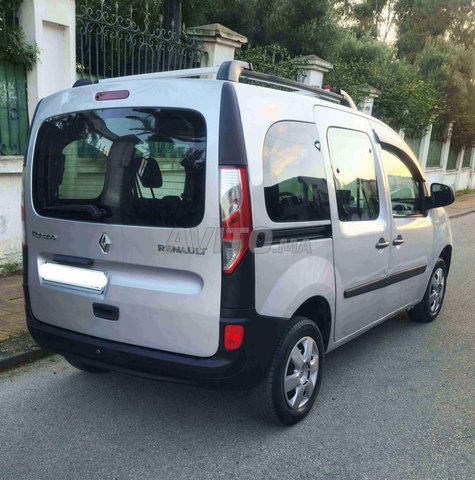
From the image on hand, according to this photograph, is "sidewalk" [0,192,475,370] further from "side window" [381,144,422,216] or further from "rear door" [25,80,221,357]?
"side window" [381,144,422,216]

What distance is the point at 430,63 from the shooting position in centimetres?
1820

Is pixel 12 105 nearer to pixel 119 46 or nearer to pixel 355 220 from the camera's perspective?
pixel 119 46

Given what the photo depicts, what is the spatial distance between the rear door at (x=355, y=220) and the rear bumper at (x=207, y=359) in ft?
2.57

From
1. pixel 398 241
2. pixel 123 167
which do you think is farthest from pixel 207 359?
pixel 398 241

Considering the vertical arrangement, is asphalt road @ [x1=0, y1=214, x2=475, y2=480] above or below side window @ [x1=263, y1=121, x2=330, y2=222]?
below

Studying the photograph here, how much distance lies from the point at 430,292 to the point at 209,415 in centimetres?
276

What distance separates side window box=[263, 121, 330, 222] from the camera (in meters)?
2.61

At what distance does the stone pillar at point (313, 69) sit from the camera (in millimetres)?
9898

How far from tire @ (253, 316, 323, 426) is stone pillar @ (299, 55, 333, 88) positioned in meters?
7.93

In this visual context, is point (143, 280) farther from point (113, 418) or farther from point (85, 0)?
point (85, 0)

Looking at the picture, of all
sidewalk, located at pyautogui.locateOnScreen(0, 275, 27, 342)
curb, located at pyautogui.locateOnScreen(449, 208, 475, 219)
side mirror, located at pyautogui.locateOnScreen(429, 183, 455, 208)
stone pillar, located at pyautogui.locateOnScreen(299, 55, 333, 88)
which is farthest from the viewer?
curb, located at pyautogui.locateOnScreen(449, 208, 475, 219)

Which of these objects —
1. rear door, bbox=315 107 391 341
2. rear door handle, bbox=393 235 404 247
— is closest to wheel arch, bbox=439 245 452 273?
rear door handle, bbox=393 235 404 247

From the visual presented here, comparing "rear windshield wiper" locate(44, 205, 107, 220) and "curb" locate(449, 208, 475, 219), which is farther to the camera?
"curb" locate(449, 208, 475, 219)

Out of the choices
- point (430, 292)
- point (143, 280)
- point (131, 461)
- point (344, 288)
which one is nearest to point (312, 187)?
point (344, 288)
